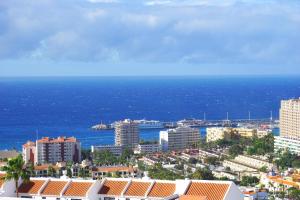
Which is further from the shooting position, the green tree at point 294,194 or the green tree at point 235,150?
the green tree at point 235,150

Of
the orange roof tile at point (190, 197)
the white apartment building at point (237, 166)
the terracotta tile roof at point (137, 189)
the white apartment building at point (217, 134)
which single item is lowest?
the white apartment building at point (237, 166)

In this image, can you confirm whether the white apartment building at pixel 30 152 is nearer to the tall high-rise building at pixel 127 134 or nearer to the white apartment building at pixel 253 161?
the tall high-rise building at pixel 127 134

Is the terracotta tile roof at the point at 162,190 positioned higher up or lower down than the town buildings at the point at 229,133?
higher up

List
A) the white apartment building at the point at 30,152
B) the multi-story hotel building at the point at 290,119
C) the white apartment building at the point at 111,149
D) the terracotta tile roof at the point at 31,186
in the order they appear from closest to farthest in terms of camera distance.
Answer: the terracotta tile roof at the point at 31,186, the white apartment building at the point at 30,152, the white apartment building at the point at 111,149, the multi-story hotel building at the point at 290,119

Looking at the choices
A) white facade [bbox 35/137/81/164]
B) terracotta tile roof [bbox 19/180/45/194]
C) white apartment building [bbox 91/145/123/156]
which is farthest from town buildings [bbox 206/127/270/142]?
terracotta tile roof [bbox 19/180/45/194]

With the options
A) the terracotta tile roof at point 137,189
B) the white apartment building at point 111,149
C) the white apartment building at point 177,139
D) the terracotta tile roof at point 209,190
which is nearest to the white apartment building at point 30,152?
the white apartment building at point 111,149

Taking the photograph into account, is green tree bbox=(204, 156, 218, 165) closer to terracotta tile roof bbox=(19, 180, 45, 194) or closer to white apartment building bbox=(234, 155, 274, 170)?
white apartment building bbox=(234, 155, 274, 170)
